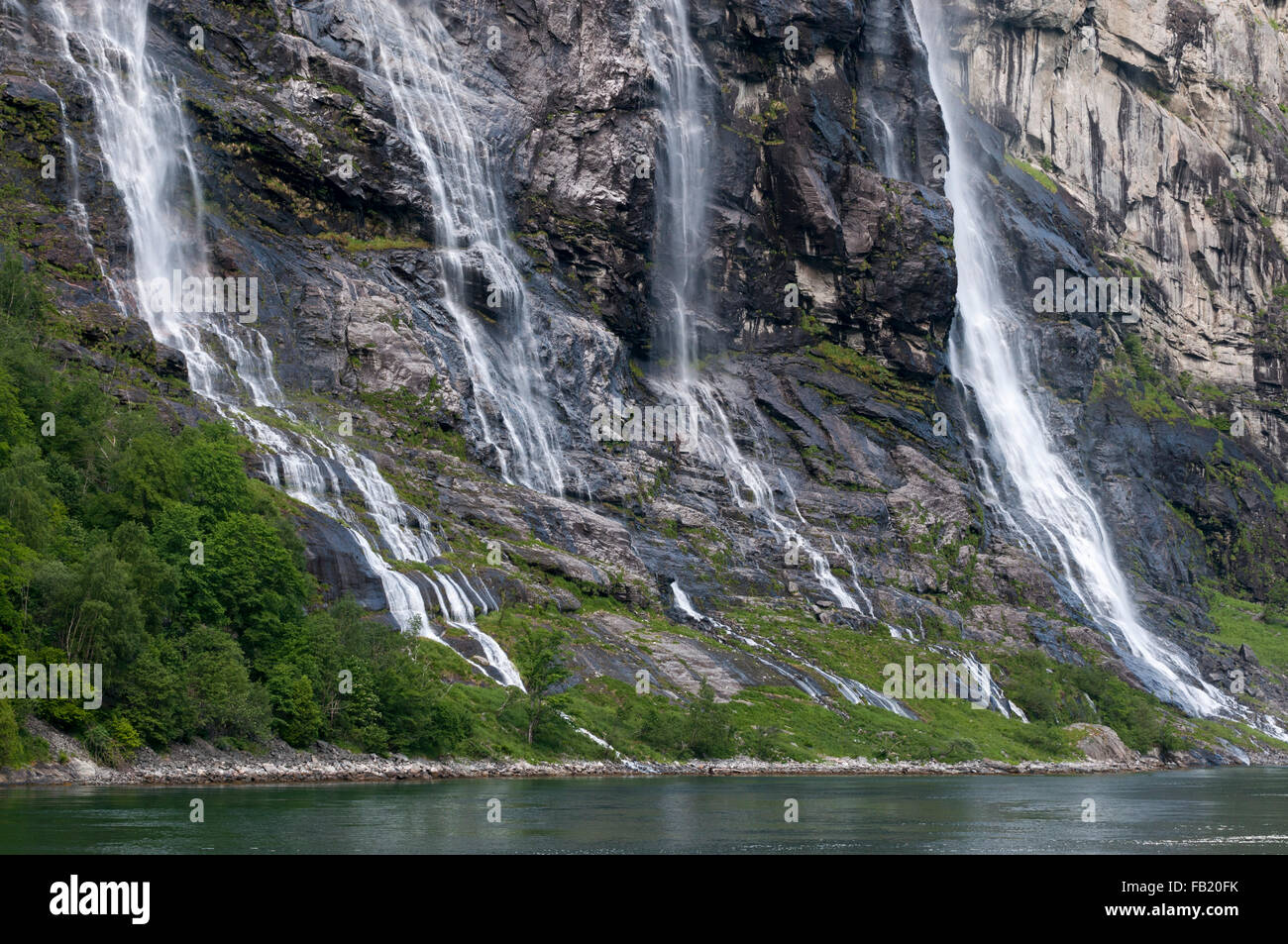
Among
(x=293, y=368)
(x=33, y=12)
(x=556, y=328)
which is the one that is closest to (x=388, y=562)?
(x=293, y=368)

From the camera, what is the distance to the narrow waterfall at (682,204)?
125m

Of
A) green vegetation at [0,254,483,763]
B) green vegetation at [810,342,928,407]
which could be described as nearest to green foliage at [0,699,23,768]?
green vegetation at [0,254,483,763]

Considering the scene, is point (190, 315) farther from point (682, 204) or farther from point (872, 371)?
point (872, 371)

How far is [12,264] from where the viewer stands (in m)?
80.8

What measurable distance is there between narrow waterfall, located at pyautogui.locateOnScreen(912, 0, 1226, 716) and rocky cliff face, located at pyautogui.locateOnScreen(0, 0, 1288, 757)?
11.9 ft

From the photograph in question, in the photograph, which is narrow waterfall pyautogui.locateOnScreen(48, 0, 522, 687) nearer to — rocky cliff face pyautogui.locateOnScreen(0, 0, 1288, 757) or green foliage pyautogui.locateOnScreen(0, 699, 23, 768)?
rocky cliff face pyautogui.locateOnScreen(0, 0, 1288, 757)

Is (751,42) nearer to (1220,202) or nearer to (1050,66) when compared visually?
(1050,66)

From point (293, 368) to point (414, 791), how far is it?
5389 cm

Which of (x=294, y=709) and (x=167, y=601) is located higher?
(x=167, y=601)

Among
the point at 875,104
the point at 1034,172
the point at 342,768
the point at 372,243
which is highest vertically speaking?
the point at 1034,172

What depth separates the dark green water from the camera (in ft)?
110

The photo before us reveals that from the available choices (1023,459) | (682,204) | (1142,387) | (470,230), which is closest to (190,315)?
(470,230)

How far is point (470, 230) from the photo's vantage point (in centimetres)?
11812

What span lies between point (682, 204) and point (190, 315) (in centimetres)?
5477
